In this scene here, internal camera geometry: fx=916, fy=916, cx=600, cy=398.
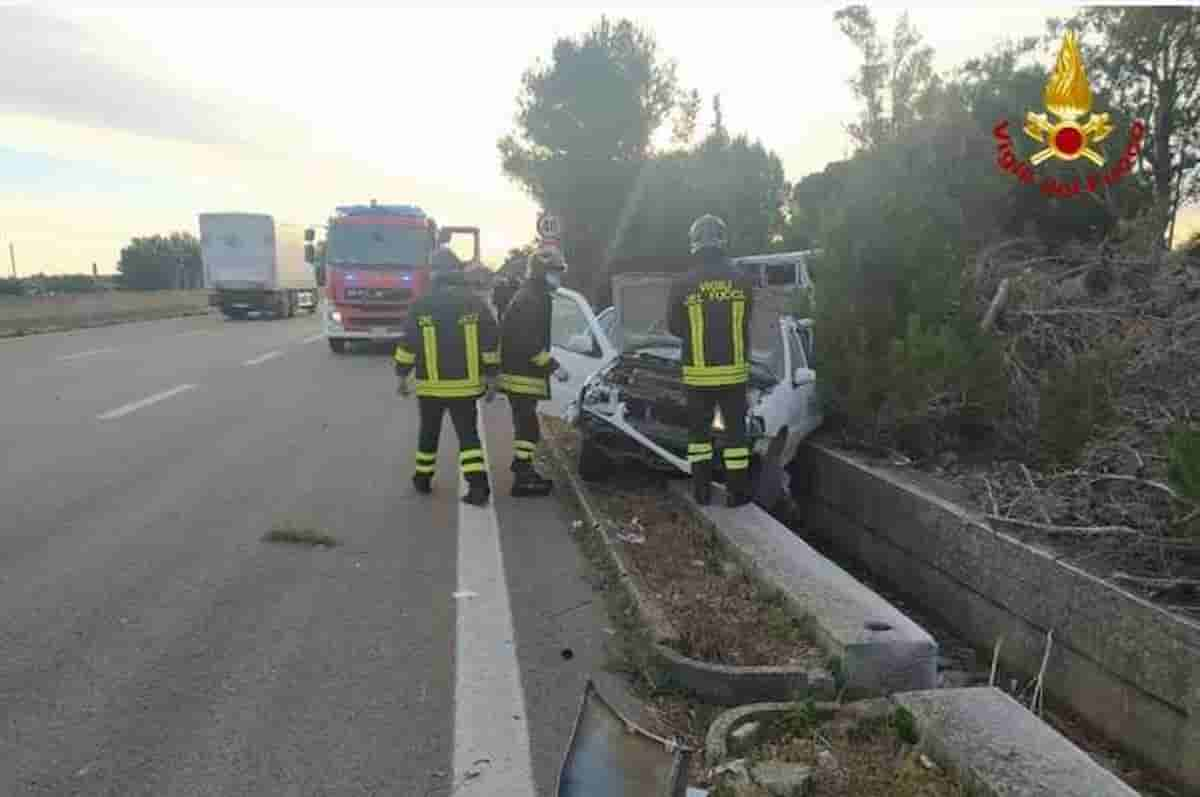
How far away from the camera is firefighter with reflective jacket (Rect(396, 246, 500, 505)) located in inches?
272

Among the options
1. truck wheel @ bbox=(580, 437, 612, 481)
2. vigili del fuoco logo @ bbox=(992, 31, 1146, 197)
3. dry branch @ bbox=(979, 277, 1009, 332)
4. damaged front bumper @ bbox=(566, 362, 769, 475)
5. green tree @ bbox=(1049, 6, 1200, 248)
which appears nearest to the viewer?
damaged front bumper @ bbox=(566, 362, 769, 475)

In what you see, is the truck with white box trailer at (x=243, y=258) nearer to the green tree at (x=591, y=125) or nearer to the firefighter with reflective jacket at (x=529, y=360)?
the green tree at (x=591, y=125)

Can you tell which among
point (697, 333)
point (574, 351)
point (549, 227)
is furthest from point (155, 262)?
point (697, 333)

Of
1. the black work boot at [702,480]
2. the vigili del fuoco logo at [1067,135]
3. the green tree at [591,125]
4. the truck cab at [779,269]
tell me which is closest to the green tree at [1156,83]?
the vigili del fuoco logo at [1067,135]

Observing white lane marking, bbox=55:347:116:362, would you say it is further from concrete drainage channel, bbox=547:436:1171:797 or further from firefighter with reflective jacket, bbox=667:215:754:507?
concrete drainage channel, bbox=547:436:1171:797

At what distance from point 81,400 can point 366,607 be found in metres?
8.56

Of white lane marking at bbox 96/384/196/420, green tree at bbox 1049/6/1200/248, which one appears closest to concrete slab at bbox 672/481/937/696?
white lane marking at bbox 96/384/196/420

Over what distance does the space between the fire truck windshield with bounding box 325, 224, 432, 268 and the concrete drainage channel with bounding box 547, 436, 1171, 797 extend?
13.9 m

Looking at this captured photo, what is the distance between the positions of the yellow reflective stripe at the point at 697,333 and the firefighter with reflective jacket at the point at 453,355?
64.3 inches

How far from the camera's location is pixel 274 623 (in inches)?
179

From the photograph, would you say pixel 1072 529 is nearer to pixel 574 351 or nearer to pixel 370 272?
pixel 574 351

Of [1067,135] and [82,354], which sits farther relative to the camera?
[1067,135]

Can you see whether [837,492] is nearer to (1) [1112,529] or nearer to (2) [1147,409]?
(2) [1147,409]

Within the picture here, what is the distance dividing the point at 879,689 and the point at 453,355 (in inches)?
163
